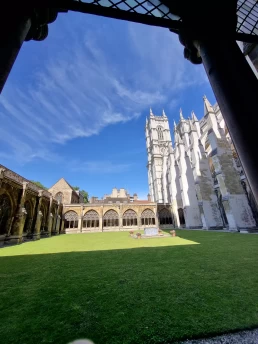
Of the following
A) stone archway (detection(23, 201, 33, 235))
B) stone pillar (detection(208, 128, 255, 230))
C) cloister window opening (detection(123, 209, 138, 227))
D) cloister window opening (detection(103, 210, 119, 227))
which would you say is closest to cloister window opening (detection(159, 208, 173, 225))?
cloister window opening (detection(123, 209, 138, 227))

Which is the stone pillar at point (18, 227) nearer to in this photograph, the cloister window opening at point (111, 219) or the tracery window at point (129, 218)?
the cloister window opening at point (111, 219)

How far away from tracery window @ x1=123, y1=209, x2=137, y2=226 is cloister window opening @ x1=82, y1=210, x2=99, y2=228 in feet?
16.9

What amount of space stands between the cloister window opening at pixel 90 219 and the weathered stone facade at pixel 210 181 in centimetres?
1401

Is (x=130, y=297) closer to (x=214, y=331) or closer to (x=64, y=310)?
(x=64, y=310)

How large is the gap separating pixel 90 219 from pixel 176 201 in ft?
51.6

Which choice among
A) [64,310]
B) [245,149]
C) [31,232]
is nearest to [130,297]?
[64,310]

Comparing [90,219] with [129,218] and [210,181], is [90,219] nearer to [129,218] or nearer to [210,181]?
[129,218]

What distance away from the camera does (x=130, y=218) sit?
2897cm

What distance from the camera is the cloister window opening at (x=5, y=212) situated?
12.1 m

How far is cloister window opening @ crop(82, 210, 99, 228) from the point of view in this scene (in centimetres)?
2770

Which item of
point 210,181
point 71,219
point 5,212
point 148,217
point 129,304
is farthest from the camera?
point 148,217

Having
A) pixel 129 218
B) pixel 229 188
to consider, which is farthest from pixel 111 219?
pixel 229 188

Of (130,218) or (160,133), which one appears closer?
(130,218)

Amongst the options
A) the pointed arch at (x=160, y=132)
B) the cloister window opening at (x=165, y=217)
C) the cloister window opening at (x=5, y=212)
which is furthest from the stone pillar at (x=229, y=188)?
the pointed arch at (x=160, y=132)
